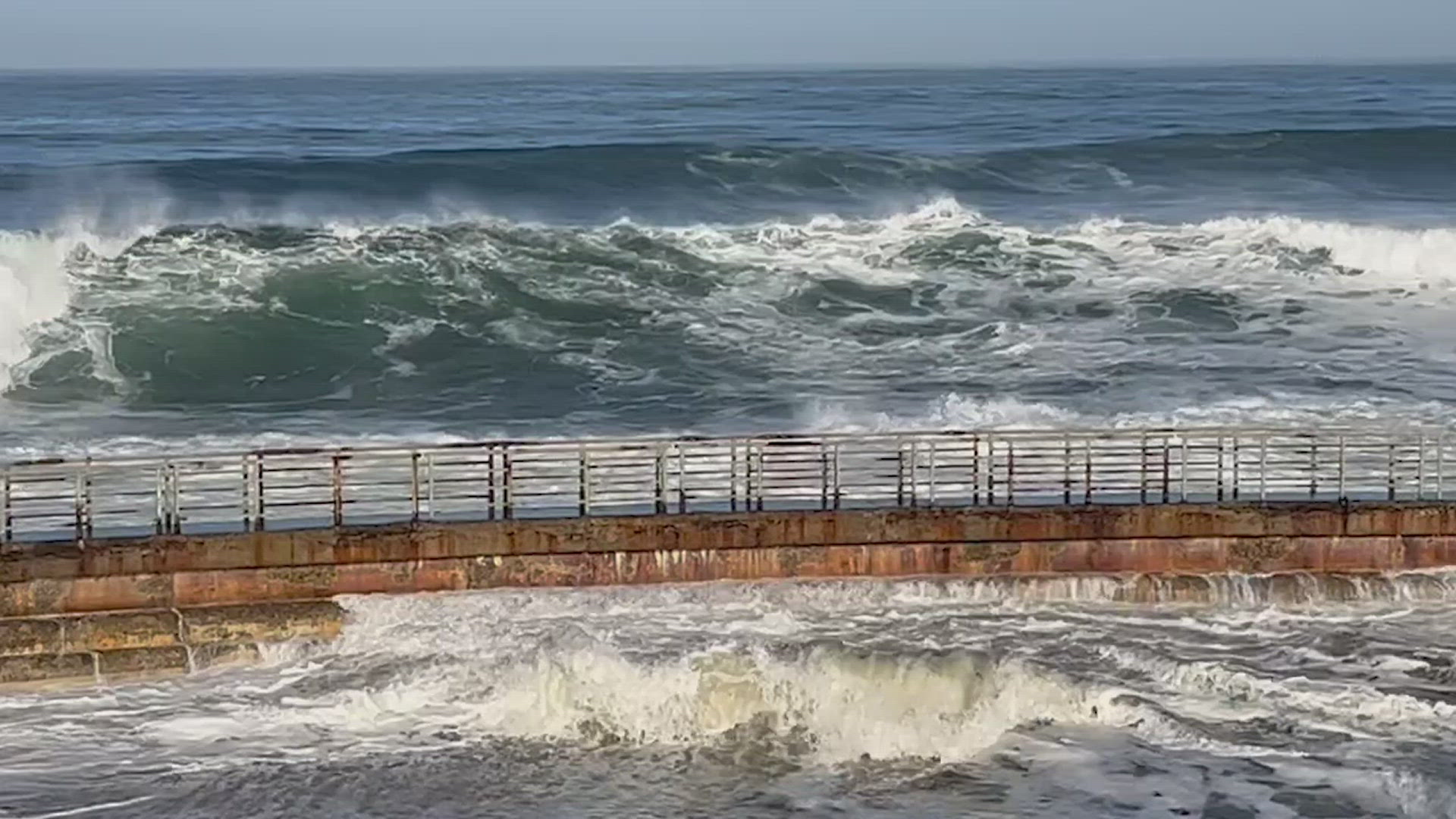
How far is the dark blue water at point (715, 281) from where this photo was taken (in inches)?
955

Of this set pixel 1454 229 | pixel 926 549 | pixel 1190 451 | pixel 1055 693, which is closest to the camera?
pixel 1055 693

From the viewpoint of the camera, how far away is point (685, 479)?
17.2 metres

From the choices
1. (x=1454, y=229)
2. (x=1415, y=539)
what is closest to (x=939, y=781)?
(x=1415, y=539)

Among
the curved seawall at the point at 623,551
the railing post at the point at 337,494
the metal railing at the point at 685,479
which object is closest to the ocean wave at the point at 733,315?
the metal railing at the point at 685,479

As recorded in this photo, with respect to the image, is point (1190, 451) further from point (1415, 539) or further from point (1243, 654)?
point (1243, 654)

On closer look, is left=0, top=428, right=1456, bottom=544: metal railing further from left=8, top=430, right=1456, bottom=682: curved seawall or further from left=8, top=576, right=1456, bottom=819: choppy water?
A: left=8, top=576, right=1456, bottom=819: choppy water

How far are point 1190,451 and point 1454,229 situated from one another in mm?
21358

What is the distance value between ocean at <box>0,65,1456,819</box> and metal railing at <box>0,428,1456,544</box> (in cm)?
113

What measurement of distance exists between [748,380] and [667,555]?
1131 centimetres

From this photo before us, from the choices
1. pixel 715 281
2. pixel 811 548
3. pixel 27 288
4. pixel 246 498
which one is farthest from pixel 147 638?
pixel 715 281

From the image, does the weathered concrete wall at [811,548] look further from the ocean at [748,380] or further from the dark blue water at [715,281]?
the dark blue water at [715,281]

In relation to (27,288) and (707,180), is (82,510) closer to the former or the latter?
(27,288)

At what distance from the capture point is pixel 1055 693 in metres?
12.0

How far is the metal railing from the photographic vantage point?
48.1 feet
